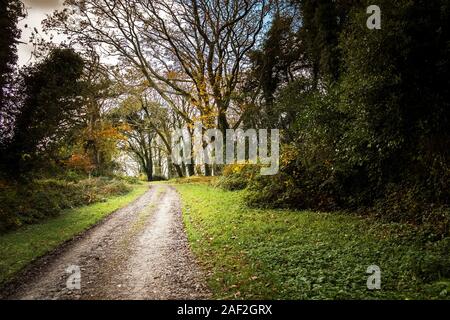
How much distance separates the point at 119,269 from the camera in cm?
751

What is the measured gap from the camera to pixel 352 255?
288 inches

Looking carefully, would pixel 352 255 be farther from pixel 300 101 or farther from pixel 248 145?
pixel 248 145

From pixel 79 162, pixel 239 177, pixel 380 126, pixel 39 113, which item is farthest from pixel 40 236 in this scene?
A: pixel 79 162

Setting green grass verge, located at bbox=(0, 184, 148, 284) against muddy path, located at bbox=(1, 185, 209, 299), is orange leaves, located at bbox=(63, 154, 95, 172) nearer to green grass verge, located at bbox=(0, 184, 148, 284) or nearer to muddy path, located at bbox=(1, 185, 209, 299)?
green grass verge, located at bbox=(0, 184, 148, 284)

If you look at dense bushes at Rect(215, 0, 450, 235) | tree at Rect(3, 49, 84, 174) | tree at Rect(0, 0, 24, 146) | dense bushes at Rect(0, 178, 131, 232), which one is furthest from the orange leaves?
dense bushes at Rect(215, 0, 450, 235)

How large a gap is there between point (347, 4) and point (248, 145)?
10313mm

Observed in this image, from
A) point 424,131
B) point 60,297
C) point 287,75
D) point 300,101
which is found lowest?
point 60,297

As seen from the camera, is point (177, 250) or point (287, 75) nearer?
point (177, 250)

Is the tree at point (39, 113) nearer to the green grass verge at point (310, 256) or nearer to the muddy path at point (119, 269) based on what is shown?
the muddy path at point (119, 269)

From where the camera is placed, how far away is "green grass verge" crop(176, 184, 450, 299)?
18.7ft

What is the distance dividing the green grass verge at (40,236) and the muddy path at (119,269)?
36 centimetres

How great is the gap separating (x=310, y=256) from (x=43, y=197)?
533 inches
